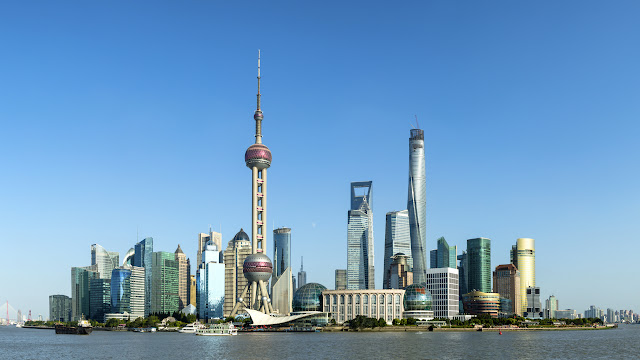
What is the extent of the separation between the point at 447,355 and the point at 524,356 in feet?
51.6

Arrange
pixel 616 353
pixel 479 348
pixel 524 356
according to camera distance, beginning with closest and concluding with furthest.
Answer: pixel 524 356
pixel 616 353
pixel 479 348

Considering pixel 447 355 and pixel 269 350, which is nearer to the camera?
pixel 447 355

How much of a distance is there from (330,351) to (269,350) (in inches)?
590

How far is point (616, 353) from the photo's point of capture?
15075 cm

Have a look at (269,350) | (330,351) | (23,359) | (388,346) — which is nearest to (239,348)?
(269,350)

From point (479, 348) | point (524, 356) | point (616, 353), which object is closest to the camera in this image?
point (524, 356)

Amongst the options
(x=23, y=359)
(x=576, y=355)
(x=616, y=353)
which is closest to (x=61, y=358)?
(x=23, y=359)

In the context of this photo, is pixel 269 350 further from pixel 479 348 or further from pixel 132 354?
pixel 479 348

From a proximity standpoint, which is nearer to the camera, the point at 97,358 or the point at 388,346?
the point at 97,358

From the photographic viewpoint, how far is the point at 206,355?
145750 mm

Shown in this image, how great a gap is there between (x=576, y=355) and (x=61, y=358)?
10968 cm

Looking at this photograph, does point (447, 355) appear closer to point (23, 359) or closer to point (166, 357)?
point (166, 357)

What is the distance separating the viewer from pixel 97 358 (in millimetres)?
140500

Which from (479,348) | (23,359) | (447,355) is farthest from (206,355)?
(479,348)
